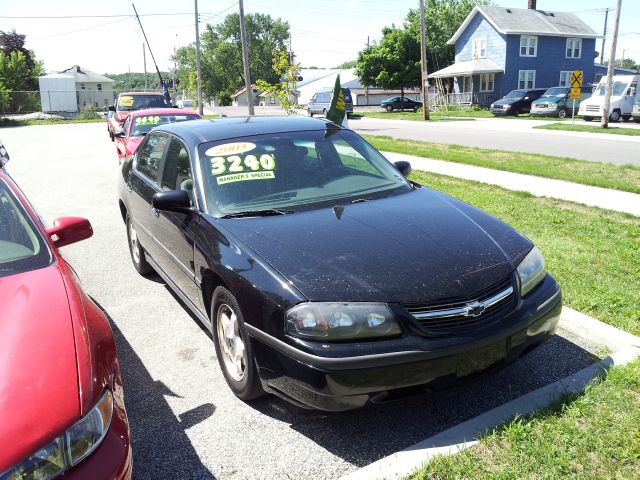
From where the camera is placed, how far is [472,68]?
142 feet

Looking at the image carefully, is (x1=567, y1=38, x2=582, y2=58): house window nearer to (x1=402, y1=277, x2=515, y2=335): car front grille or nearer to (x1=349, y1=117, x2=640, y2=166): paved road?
(x1=349, y1=117, x2=640, y2=166): paved road

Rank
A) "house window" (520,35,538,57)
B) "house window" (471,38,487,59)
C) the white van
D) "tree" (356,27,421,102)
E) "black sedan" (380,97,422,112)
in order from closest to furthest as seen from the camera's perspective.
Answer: the white van
"house window" (520,35,538,57)
"house window" (471,38,487,59)
"black sedan" (380,97,422,112)
"tree" (356,27,421,102)

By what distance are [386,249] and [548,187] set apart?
6716 mm

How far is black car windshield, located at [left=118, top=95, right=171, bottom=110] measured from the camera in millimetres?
21328

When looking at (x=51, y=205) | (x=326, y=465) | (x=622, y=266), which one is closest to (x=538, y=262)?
(x=326, y=465)

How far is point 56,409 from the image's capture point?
1.96 metres

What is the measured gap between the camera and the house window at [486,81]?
44406mm

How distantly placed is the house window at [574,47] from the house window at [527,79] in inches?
155

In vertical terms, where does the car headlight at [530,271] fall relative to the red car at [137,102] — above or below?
below

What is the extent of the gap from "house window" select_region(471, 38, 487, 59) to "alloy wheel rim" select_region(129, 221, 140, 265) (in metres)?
45.0

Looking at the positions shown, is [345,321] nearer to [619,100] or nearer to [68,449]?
[68,449]

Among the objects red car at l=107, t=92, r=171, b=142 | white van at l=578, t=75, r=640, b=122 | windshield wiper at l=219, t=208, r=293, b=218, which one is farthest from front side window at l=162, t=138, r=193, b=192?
white van at l=578, t=75, r=640, b=122

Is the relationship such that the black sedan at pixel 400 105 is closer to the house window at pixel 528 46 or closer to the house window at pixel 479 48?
the house window at pixel 479 48

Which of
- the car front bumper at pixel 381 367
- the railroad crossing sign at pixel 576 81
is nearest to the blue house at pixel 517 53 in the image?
the railroad crossing sign at pixel 576 81
